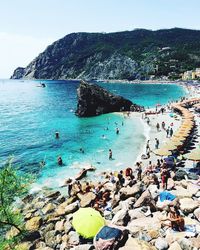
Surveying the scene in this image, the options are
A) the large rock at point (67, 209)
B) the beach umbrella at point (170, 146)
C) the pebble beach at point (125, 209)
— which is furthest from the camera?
the beach umbrella at point (170, 146)

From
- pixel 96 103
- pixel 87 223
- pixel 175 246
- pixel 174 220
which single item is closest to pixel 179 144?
pixel 174 220

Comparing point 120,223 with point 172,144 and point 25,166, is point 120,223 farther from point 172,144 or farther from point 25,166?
point 25,166

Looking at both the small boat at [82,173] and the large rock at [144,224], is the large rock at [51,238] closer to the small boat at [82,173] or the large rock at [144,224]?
the large rock at [144,224]

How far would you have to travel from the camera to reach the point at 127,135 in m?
54.7

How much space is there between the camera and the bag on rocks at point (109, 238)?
1765 cm

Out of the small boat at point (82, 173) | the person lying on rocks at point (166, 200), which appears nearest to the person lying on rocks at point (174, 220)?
the person lying on rocks at point (166, 200)

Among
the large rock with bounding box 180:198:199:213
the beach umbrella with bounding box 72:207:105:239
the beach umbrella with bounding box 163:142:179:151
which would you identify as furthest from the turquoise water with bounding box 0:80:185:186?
the large rock with bounding box 180:198:199:213

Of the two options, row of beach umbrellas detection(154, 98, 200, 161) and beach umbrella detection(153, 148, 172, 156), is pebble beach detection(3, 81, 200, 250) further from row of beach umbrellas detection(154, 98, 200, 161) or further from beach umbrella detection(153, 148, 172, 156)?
row of beach umbrellas detection(154, 98, 200, 161)

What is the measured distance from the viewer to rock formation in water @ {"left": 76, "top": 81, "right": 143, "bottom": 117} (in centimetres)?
8031

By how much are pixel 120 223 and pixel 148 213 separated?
92.6 inches

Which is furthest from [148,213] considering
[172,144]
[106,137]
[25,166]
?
[106,137]

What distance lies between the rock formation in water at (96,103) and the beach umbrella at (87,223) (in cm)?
5856

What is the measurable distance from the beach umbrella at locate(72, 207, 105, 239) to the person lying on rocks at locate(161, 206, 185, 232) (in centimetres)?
424

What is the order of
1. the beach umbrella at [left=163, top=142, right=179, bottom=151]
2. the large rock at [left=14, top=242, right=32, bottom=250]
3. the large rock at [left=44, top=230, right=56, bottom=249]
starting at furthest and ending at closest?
1. the beach umbrella at [left=163, top=142, right=179, bottom=151]
2. the large rock at [left=44, top=230, right=56, bottom=249]
3. the large rock at [left=14, top=242, right=32, bottom=250]
